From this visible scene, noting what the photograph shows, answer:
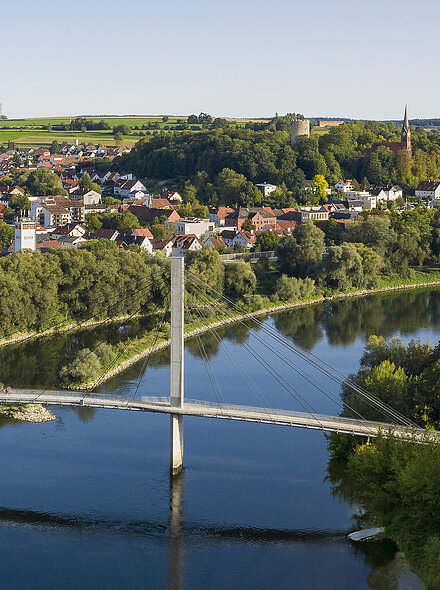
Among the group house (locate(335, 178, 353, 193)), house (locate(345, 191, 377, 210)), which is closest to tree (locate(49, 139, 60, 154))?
house (locate(335, 178, 353, 193))

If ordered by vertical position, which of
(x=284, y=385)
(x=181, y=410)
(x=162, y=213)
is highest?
(x=162, y=213)

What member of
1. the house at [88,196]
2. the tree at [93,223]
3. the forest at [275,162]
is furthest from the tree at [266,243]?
the house at [88,196]

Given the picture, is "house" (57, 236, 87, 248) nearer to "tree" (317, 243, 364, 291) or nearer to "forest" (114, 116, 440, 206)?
"tree" (317, 243, 364, 291)

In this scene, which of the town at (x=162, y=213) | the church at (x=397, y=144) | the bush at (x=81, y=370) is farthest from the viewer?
the church at (x=397, y=144)

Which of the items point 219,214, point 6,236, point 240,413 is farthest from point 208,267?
point 240,413

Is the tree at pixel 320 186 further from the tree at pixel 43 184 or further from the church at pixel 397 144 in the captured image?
the tree at pixel 43 184

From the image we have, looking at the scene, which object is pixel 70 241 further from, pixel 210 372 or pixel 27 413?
pixel 27 413

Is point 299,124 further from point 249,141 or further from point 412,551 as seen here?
point 412,551
